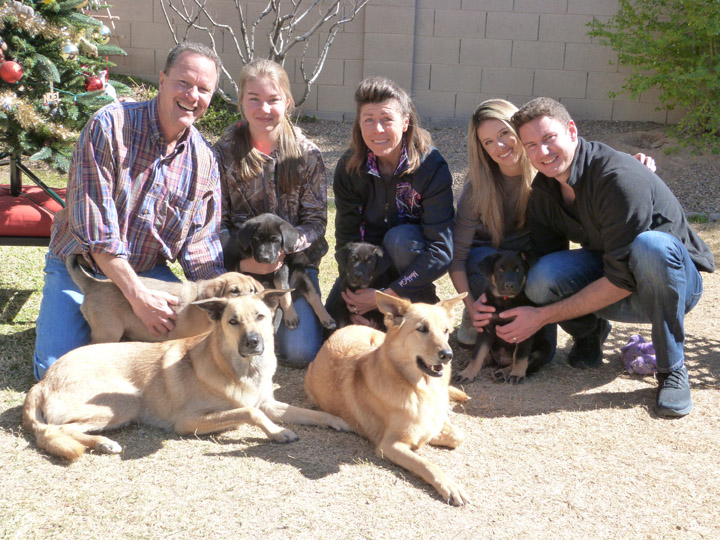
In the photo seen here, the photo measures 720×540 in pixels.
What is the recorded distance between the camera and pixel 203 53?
14.0 feet

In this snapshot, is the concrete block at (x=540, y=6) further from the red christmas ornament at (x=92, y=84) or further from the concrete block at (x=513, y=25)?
the red christmas ornament at (x=92, y=84)

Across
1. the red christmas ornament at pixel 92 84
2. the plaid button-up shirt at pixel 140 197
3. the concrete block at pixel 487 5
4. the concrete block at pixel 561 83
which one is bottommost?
the plaid button-up shirt at pixel 140 197

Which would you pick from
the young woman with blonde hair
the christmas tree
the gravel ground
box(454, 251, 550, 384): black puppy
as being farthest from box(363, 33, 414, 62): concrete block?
box(454, 251, 550, 384): black puppy

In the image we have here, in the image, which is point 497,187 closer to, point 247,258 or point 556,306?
point 556,306

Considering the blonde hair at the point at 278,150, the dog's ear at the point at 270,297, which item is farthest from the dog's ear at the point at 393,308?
the blonde hair at the point at 278,150

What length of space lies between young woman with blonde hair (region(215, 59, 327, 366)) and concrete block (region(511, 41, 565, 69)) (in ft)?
25.5

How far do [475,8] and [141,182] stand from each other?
9.03 metres

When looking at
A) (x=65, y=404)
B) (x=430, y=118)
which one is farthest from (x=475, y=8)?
(x=65, y=404)

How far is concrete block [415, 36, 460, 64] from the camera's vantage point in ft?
38.6

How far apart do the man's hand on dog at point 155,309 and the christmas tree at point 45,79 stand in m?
2.13

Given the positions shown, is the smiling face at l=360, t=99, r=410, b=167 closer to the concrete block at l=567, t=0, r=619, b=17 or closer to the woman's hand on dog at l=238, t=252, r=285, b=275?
the woman's hand on dog at l=238, t=252, r=285, b=275

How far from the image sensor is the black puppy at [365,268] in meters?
4.71

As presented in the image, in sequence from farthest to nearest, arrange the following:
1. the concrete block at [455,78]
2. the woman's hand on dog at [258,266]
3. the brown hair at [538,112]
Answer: the concrete block at [455,78] < the woman's hand on dog at [258,266] < the brown hair at [538,112]

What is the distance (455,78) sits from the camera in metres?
11.9
